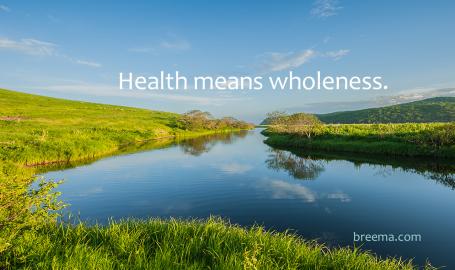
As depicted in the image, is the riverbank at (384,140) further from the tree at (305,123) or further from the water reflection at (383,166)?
the water reflection at (383,166)

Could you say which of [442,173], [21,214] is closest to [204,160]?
[442,173]

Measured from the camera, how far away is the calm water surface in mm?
15133

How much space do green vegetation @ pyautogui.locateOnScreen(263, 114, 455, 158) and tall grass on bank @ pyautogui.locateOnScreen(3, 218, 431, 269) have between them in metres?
34.3

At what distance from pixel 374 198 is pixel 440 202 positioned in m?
3.79

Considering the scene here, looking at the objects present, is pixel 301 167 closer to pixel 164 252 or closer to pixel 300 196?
pixel 300 196

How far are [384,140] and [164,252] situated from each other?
44.6m

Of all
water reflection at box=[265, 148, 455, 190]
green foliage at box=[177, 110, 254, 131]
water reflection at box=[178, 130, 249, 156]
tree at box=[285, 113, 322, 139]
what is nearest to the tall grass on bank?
water reflection at box=[265, 148, 455, 190]

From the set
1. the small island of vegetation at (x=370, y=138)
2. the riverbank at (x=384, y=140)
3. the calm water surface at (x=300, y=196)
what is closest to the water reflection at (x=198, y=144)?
the small island of vegetation at (x=370, y=138)

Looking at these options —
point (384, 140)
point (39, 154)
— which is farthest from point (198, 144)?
point (384, 140)

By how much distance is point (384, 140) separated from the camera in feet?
150

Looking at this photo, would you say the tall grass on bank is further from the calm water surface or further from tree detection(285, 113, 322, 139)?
tree detection(285, 113, 322, 139)

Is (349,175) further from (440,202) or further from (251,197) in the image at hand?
(251,197)

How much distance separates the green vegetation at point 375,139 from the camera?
3722cm

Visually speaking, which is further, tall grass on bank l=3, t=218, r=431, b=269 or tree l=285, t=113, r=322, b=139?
tree l=285, t=113, r=322, b=139
